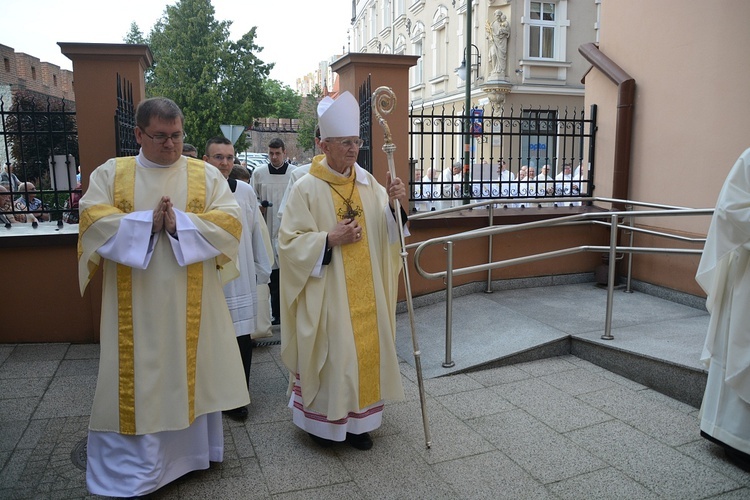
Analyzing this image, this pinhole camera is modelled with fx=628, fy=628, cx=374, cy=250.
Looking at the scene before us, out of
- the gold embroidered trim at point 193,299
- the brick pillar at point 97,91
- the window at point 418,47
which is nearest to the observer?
the gold embroidered trim at point 193,299

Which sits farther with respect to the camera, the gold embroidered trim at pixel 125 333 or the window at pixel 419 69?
the window at pixel 419 69

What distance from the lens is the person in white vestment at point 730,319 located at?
10.9 feet

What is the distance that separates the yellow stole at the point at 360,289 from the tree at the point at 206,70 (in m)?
28.1

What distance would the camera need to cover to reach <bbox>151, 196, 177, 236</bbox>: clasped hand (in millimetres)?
2959

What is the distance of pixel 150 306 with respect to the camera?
3.05 metres

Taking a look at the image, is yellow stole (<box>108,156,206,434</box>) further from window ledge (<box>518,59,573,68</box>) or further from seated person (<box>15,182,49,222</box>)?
window ledge (<box>518,59,573,68</box>)

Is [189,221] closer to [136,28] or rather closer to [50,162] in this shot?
[50,162]

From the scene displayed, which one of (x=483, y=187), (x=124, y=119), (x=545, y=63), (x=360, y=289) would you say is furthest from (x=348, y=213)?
(x=545, y=63)

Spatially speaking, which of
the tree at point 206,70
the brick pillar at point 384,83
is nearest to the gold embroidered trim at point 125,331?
the brick pillar at point 384,83

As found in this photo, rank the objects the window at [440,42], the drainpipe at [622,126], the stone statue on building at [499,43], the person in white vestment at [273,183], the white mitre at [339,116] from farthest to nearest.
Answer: the window at [440,42], the stone statue on building at [499,43], the drainpipe at [622,126], the person in white vestment at [273,183], the white mitre at [339,116]

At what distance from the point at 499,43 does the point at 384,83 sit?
17.1 meters

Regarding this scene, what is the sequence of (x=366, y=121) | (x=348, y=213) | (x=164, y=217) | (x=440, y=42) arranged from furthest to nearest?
(x=440, y=42) < (x=366, y=121) < (x=348, y=213) < (x=164, y=217)

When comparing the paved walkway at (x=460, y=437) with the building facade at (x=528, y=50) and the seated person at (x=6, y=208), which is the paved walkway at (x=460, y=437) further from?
the building facade at (x=528, y=50)

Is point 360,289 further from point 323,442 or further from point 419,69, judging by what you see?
point 419,69
